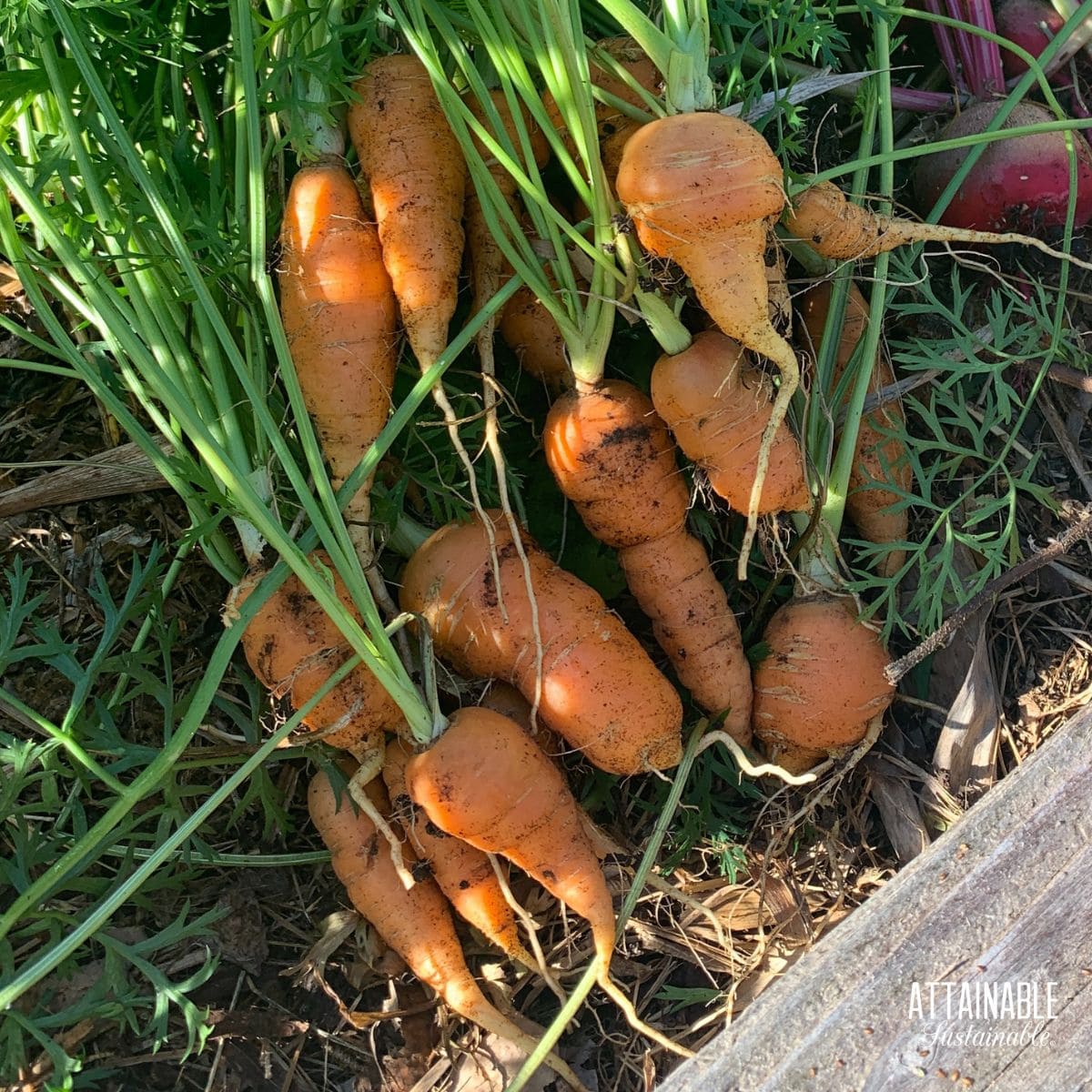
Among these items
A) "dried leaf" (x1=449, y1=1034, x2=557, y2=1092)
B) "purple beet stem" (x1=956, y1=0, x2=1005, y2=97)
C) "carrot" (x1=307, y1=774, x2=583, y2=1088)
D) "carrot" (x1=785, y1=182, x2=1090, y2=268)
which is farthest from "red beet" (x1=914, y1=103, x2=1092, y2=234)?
"dried leaf" (x1=449, y1=1034, x2=557, y2=1092)

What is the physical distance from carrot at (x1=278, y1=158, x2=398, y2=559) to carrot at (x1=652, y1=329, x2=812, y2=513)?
475mm

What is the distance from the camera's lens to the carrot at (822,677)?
64.7 inches

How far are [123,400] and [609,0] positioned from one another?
3.61 ft

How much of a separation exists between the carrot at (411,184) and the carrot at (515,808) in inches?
25.0

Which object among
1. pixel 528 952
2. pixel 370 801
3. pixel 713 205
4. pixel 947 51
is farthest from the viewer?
pixel 947 51

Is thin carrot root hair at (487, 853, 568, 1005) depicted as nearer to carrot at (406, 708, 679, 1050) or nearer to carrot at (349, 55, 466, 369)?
carrot at (406, 708, 679, 1050)

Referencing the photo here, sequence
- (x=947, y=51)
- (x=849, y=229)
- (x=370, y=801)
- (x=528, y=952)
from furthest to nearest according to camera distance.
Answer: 1. (x=947, y=51)
2. (x=528, y=952)
3. (x=370, y=801)
4. (x=849, y=229)

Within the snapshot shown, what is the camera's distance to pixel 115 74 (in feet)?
4.78

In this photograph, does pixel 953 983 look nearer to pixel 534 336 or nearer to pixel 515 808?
pixel 515 808

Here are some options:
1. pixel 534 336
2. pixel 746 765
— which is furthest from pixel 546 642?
pixel 534 336

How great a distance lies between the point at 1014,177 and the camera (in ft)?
5.73

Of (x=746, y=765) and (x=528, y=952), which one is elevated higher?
(x=746, y=765)

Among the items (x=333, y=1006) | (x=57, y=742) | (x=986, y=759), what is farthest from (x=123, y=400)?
(x=986, y=759)

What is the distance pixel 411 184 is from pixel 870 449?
92 cm
